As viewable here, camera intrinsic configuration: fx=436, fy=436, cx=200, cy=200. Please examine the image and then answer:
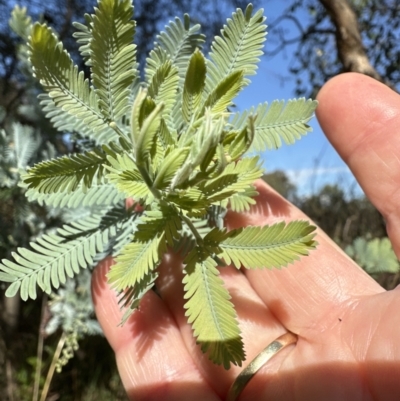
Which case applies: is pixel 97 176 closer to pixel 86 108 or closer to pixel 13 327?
pixel 86 108

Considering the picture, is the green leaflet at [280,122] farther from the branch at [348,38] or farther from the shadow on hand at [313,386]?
the branch at [348,38]

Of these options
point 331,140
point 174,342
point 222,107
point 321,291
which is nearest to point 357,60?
point 331,140

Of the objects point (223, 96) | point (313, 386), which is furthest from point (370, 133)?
point (313, 386)

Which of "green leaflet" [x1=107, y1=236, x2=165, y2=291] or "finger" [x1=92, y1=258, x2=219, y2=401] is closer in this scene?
"green leaflet" [x1=107, y1=236, x2=165, y2=291]

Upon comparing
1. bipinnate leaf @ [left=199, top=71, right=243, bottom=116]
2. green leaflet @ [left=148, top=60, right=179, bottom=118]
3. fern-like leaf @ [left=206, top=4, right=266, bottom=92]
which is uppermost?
fern-like leaf @ [left=206, top=4, right=266, bottom=92]

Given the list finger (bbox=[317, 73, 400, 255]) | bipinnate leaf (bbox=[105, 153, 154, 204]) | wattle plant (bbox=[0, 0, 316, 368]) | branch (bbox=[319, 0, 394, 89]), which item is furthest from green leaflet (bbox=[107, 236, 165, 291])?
branch (bbox=[319, 0, 394, 89])

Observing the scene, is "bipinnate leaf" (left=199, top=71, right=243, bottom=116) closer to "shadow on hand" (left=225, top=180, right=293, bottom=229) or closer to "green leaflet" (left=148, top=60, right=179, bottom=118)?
"green leaflet" (left=148, top=60, right=179, bottom=118)

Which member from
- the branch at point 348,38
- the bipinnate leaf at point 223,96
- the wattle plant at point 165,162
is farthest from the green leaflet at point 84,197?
the branch at point 348,38
